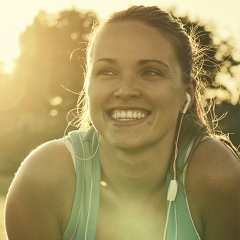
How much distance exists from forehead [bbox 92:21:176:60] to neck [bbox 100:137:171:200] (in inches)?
22.9

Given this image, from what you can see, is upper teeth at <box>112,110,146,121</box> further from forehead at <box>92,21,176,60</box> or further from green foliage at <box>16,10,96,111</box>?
green foliage at <box>16,10,96,111</box>

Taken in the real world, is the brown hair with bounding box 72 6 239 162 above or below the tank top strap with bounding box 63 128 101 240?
above

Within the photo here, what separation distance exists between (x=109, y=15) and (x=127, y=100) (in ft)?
2.44

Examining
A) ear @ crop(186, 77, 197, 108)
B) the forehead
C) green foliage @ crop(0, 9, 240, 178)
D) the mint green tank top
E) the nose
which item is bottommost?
the mint green tank top

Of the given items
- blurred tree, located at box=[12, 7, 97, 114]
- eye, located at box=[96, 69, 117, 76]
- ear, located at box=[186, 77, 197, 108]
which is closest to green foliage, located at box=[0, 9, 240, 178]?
blurred tree, located at box=[12, 7, 97, 114]

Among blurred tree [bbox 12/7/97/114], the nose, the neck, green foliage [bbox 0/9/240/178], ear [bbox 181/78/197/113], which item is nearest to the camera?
the nose

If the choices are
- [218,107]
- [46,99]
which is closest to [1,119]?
[218,107]

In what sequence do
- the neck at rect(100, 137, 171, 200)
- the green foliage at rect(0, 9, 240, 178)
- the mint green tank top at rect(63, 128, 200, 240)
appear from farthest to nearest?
the green foliage at rect(0, 9, 240, 178), the neck at rect(100, 137, 171, 200), the mint green tank top at rect(63, 128, 200, 240)

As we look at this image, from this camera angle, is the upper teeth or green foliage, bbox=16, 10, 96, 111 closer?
the upper teeth

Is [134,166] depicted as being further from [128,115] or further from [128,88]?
[128,88]

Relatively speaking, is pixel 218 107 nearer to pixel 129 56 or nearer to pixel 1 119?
pixel 1 119

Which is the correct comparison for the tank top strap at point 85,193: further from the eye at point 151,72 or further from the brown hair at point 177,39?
the eye at point 151,72

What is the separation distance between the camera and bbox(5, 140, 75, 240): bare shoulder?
3609 millimetres

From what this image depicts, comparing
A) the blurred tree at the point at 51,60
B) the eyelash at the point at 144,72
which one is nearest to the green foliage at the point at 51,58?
the blurred tree at the point at 51,60
